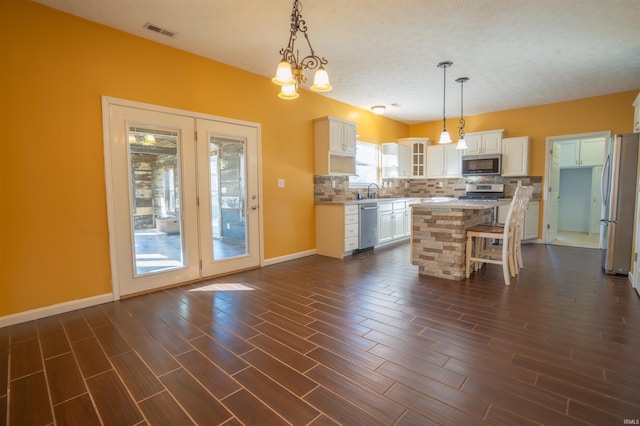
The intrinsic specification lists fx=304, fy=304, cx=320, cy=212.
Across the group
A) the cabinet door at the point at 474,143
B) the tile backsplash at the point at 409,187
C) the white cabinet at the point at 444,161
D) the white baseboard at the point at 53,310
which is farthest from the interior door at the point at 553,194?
the white baseboard at the point at 53,310

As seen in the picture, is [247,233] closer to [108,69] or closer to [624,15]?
[108,69]

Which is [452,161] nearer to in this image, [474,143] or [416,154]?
[474,143]

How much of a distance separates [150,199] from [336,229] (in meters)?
2.77

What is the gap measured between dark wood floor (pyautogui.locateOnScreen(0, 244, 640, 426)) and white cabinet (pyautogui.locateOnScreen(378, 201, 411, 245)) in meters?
2.50

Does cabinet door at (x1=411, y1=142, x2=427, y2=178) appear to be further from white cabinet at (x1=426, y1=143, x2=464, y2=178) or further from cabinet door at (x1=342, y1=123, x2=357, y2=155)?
cabinet door at (x1=342, y1=123, x2=357, y2=155)

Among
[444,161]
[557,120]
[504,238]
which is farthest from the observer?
[444,161]

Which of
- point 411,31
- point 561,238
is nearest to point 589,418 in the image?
point 411,31

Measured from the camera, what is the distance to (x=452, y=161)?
277 inches

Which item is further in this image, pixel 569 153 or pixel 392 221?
pixel 569 153

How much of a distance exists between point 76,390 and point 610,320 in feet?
13.0

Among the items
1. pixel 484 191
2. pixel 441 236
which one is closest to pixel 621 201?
pixel 441 236

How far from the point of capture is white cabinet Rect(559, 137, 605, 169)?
265 inches

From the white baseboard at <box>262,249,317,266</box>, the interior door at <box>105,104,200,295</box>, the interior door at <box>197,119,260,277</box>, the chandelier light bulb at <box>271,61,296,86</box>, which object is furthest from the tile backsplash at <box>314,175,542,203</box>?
the chandelier light bulb at <box>271,61,296,86</box>

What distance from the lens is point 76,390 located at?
177cm
